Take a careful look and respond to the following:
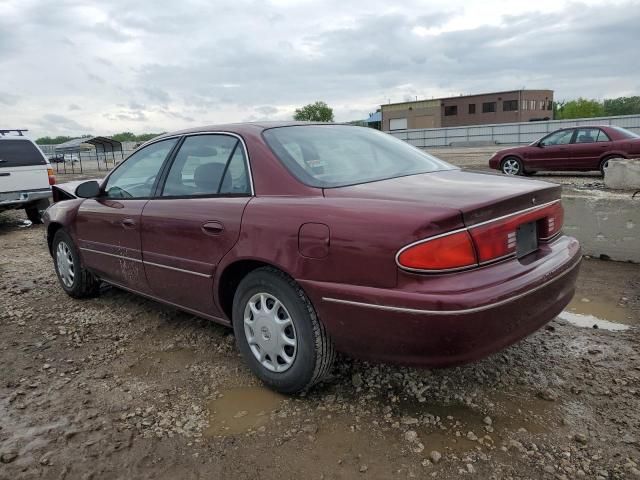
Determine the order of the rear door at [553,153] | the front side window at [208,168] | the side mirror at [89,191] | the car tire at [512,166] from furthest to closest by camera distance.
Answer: the car tire at [512,166]
the rear door at [553,153]
the side mirror at [89,191]
the front side window at [208,168]

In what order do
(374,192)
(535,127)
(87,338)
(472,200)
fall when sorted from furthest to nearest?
1. (535,127)
2. (87,338)
3. (374,192)
4. (472,200)

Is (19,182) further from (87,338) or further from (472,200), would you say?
(472,200)

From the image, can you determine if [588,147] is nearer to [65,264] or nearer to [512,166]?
[512,166]

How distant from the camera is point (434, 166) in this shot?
11.6 feet

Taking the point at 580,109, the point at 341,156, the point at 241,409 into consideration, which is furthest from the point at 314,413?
the point at 580,109

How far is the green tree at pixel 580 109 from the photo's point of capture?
87.1 metres

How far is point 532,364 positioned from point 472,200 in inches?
55.4

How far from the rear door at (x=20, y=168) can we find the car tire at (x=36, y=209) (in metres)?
0.49

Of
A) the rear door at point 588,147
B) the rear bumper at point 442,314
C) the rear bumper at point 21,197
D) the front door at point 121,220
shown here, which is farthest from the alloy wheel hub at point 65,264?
the rear door at point 588,147

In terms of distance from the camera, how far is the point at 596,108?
88250mm

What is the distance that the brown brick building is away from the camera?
71.6 metres

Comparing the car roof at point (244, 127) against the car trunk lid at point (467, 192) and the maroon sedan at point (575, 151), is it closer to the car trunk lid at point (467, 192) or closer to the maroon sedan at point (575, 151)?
the car trunk lid at point (467, 192)

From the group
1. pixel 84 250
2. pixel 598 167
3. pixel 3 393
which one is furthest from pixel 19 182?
pixel 598 167

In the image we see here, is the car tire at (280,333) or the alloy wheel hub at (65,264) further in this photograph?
the alloy wheel hub at (65,264)
